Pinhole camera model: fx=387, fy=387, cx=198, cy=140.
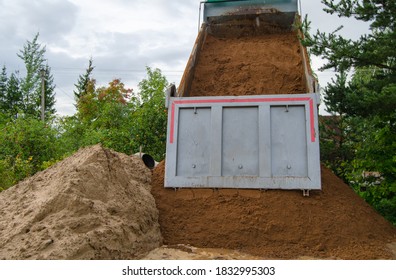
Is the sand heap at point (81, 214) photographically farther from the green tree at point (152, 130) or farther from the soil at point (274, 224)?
the green tree at point (152, 130)

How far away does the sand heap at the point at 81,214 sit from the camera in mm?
3365

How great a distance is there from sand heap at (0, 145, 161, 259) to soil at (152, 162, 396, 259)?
1.31 feet

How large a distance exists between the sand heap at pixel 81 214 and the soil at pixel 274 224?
0.40 m

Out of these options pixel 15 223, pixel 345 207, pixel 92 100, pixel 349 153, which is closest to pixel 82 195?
pixel 15 223

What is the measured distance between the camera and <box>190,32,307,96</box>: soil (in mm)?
5938

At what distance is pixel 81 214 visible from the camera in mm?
3748

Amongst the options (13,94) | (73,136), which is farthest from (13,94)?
(73,136)

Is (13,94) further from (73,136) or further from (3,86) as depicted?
(73,136)

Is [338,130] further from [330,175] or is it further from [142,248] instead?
[142,248]

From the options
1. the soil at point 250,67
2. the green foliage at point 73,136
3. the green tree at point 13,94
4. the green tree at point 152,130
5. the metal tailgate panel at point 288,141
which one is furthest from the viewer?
the green tree at point 13,94

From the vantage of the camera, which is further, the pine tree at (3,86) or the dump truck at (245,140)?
the pine tree at (3,86)

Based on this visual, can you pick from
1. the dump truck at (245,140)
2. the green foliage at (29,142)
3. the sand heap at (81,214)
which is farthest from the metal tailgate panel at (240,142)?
the green foliage at (29,142)

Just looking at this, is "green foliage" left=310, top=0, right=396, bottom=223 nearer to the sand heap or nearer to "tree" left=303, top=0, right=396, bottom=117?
"tree" left=303, top=0, right=396, bottom=117

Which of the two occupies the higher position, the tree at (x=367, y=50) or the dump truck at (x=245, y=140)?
the tree at (x=367, y=50)
